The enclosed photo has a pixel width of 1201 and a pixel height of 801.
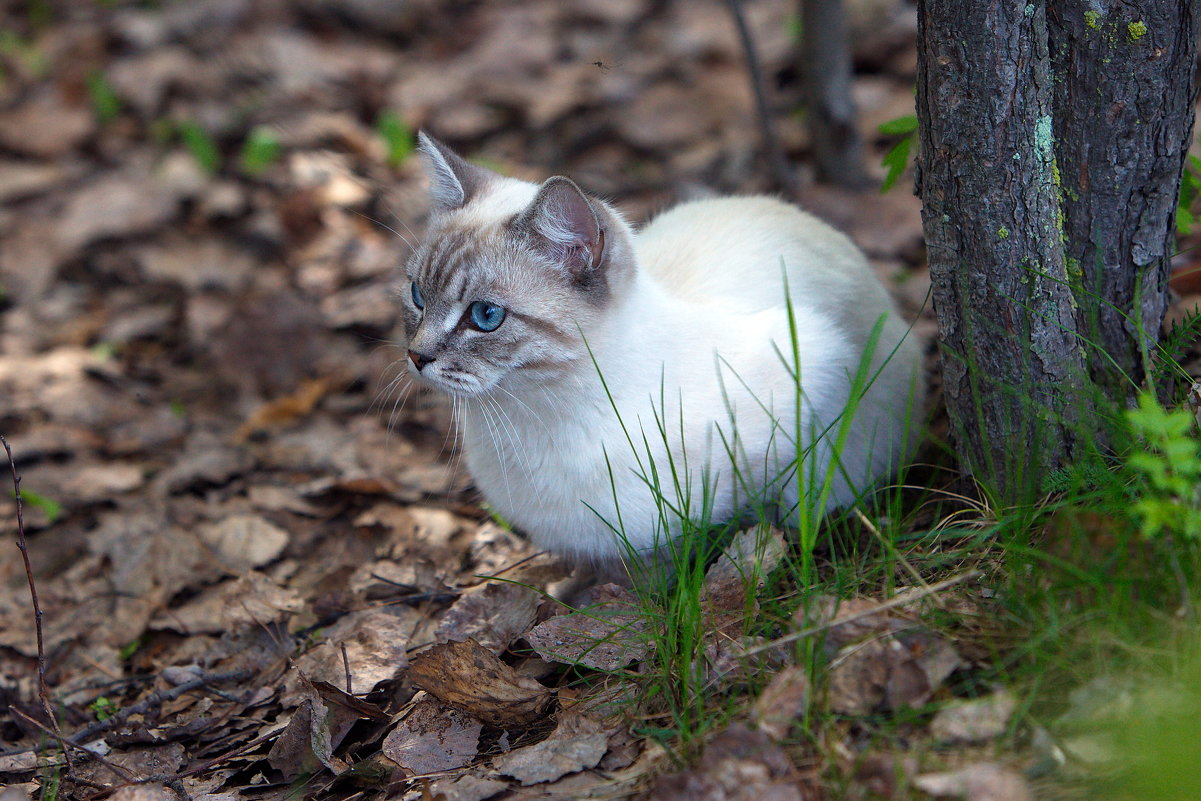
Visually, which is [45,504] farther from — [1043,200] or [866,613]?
[1043,200]

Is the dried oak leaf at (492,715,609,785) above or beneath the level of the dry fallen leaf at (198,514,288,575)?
above

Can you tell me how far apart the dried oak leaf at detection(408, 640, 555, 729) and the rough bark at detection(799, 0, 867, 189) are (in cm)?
283

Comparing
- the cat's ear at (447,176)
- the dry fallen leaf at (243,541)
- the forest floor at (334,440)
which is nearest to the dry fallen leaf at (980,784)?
the forest floor at (334,440)

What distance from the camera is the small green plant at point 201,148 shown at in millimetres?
4918

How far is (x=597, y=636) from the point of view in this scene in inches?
83.4

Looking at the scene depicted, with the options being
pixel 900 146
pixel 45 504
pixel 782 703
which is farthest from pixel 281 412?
pixel 782 703

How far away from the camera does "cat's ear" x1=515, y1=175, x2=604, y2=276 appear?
2160 millimetres

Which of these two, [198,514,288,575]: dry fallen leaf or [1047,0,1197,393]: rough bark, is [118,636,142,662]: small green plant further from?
[1047,0,1197,393]: rough bark

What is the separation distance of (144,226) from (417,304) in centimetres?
292

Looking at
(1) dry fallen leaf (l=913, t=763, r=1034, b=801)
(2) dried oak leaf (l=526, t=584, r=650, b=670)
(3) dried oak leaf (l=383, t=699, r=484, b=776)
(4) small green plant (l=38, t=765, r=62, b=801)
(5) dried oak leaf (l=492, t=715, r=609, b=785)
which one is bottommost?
(4) small green plant (l=38, t=765, r=62, b=801)

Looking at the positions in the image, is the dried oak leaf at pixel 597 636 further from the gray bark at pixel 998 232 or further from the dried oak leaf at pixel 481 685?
the gray bark at pixel 998 232

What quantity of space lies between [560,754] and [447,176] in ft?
4.88

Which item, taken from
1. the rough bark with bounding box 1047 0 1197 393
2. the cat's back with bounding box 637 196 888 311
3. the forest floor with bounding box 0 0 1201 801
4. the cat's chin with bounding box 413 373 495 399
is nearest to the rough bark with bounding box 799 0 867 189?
the forest floor with bounding box 0 0 1201 801

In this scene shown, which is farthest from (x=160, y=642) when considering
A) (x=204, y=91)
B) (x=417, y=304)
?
(x=204, y=91)
